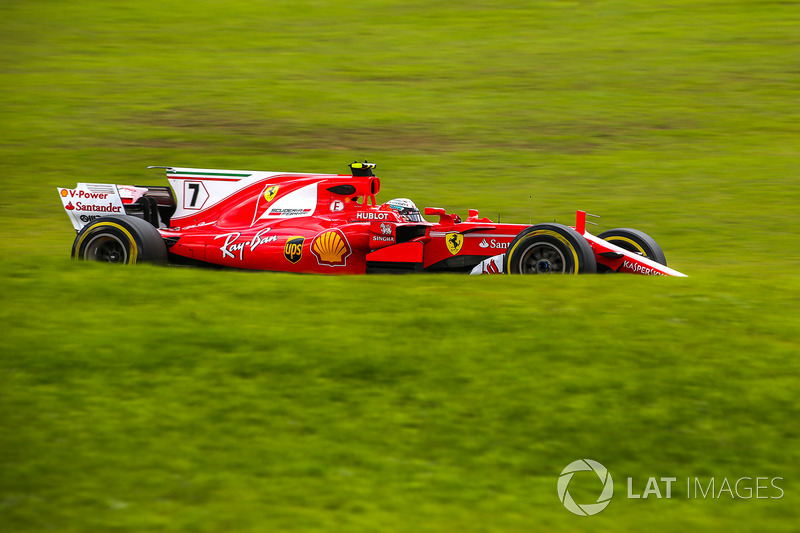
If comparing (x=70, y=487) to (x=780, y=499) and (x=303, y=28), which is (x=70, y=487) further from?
(x=303, y=28)

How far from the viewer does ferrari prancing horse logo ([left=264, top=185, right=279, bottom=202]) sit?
13.6 m

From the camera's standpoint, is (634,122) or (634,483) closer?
(634,483)

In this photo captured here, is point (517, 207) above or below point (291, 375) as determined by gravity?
above

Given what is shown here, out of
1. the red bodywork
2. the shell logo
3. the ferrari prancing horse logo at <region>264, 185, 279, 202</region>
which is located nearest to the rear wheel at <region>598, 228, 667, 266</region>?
the red bodywork

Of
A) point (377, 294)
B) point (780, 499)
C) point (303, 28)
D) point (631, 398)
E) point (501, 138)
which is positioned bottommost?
point (780, 499)

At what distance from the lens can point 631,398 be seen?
793 centimetres

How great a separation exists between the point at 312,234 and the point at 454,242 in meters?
1.97

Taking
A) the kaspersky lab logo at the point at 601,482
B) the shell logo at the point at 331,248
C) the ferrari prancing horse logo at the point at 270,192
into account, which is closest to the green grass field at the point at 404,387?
the kaspersky lab logo at the point at 601,482

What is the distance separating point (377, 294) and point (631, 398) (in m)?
3.30

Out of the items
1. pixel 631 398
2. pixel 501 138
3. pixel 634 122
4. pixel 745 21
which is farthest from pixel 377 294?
pixel 745 21

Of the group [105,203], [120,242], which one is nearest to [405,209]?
[120,242]

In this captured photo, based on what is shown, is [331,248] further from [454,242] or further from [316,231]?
[454,242]

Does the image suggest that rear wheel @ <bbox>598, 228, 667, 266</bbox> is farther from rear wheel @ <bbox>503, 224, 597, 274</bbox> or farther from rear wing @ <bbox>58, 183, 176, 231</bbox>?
rear wing @ <bbox>58, 183, 176, 231</bbox>

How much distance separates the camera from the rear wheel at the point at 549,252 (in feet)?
36.0
